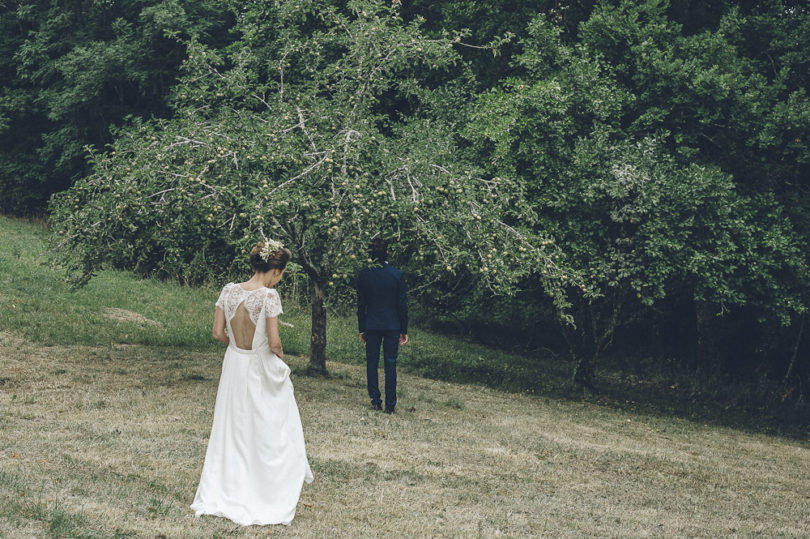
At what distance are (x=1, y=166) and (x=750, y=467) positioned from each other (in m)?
34.9

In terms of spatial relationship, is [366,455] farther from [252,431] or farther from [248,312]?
[248,312]

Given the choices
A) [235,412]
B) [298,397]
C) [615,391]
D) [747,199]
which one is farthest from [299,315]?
[235,412]

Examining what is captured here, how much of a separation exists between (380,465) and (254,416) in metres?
2.27

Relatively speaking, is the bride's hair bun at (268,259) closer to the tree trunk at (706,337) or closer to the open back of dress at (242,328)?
the open back of dress at (242,328)

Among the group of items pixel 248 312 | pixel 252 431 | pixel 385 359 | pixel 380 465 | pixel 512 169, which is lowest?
pixel 380 465

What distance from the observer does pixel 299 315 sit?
2150cm

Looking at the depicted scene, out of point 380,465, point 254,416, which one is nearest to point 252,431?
point 254,416

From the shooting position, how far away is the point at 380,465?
7941 millimetres

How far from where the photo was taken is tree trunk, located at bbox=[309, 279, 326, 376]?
12.8 meters

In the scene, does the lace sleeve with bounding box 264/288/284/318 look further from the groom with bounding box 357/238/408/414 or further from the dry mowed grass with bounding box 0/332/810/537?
the groom with bounding box 357/238/408/414

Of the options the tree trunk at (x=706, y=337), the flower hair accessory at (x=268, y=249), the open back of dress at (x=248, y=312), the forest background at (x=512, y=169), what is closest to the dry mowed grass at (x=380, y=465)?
the open back of dress at (x=248, y=312)

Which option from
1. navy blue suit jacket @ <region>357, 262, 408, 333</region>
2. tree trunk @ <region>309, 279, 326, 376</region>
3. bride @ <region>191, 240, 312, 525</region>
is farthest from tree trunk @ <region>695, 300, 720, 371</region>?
bride @ <region>191, 240, 312, 525</region>

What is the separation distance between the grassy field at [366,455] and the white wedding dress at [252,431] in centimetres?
24

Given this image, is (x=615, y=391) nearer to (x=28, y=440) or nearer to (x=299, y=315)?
(x=299, y=315)
